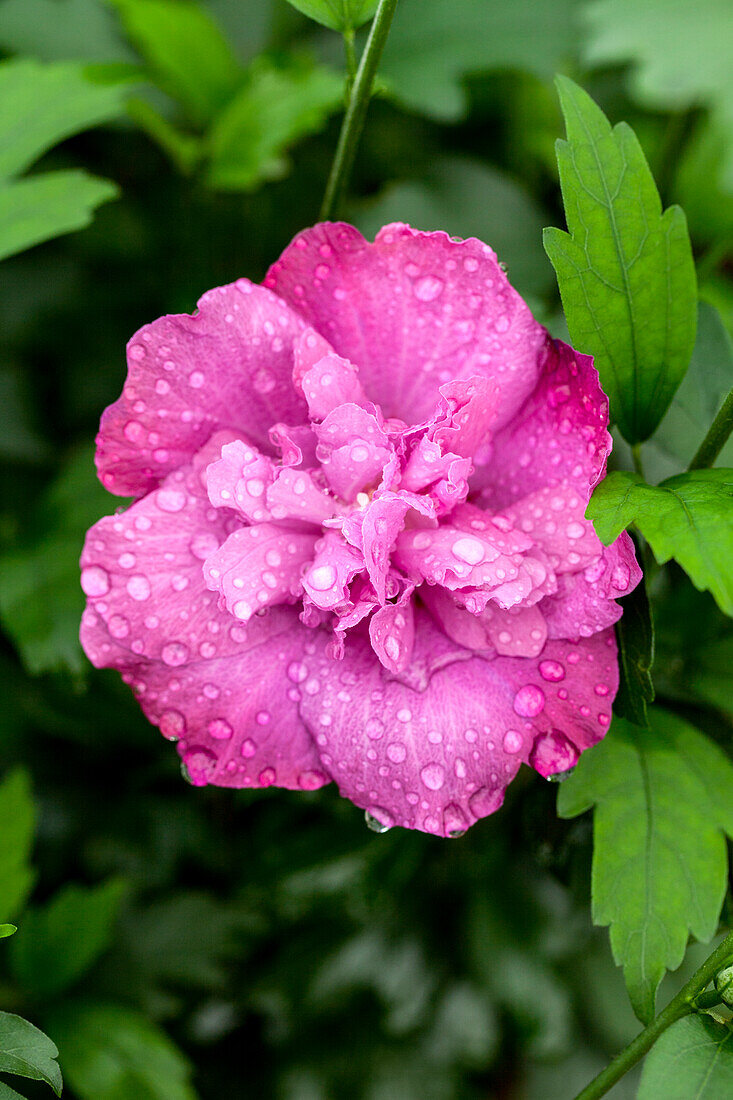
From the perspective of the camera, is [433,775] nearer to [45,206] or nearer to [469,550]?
[469,550]

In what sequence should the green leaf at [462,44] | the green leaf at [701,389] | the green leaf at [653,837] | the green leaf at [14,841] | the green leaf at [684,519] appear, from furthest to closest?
the green leaf at [462,44]
the green leaf at [14,841]
the green leaf at [701,389]
the green leaf at [653,837]
the green leaf at [684,519]

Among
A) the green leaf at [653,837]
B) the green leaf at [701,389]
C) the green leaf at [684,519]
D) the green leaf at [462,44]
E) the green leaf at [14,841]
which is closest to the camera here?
the green leaf at [684,519]

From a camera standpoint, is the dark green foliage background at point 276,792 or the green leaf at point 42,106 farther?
the dark green foliage background at point 276,792

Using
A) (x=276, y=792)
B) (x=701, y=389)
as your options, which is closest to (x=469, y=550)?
(x=701, y=389)

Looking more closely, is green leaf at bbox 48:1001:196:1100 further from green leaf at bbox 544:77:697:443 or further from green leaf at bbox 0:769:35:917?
green leaf at bbox 544:77:697:443

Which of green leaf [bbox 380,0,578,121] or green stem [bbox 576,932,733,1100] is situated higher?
green leaf [bbox 380,0,578,121]

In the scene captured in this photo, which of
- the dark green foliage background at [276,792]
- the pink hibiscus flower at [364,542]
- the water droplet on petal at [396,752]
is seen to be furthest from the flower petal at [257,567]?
the dark green foliage background at [276,792]

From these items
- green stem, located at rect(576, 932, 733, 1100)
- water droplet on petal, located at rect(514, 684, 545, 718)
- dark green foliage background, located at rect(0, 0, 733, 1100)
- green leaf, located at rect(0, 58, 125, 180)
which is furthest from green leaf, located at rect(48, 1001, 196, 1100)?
green leaf, located at rect(0, 58, 125, 180)

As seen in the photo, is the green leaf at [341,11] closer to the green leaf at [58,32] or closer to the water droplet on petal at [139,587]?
the water droplet on petal at [139,587]

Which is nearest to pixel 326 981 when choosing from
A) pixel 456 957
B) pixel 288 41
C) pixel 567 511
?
pixel 456 957
